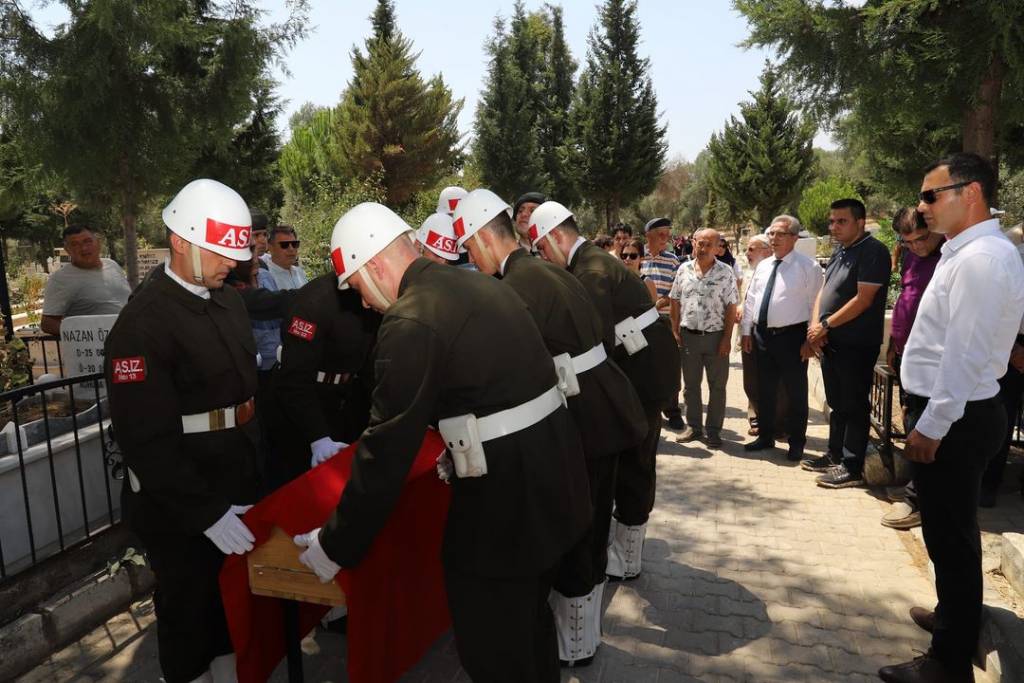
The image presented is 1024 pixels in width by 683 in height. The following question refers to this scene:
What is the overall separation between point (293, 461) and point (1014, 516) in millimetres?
5002

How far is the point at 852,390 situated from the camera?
18.9 ft

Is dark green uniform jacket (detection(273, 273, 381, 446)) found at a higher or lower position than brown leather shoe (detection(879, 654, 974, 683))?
higher

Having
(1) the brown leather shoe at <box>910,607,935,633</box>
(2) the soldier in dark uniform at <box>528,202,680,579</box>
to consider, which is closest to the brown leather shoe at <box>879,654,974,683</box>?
(1) the brown leather shoe at <box>910,607,935,633</box>

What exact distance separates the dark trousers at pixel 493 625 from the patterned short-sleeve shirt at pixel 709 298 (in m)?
5.25

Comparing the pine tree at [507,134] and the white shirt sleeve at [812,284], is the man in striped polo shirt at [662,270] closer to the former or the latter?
the white shirt sleeve at [812,284]

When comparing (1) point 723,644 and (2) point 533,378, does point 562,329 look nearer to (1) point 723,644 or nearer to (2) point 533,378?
(2) point 533,378

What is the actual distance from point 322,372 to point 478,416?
1.85 metres

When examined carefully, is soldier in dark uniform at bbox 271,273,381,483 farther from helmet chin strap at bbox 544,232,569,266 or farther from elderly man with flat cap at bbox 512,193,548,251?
elderly man with flat cap at bbox 512,193,548,251

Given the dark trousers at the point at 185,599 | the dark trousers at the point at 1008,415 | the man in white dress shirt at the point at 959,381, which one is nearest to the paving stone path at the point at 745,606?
the dark trousers at the point at 1008,415

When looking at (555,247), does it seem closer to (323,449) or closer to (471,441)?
(323,449)

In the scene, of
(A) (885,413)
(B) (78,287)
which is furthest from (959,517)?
(B) (78,287)

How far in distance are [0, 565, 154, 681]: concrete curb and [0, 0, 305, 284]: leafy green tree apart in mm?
6201

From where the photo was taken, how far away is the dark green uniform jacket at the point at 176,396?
254cm

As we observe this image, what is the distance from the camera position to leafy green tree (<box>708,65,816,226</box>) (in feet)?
142
